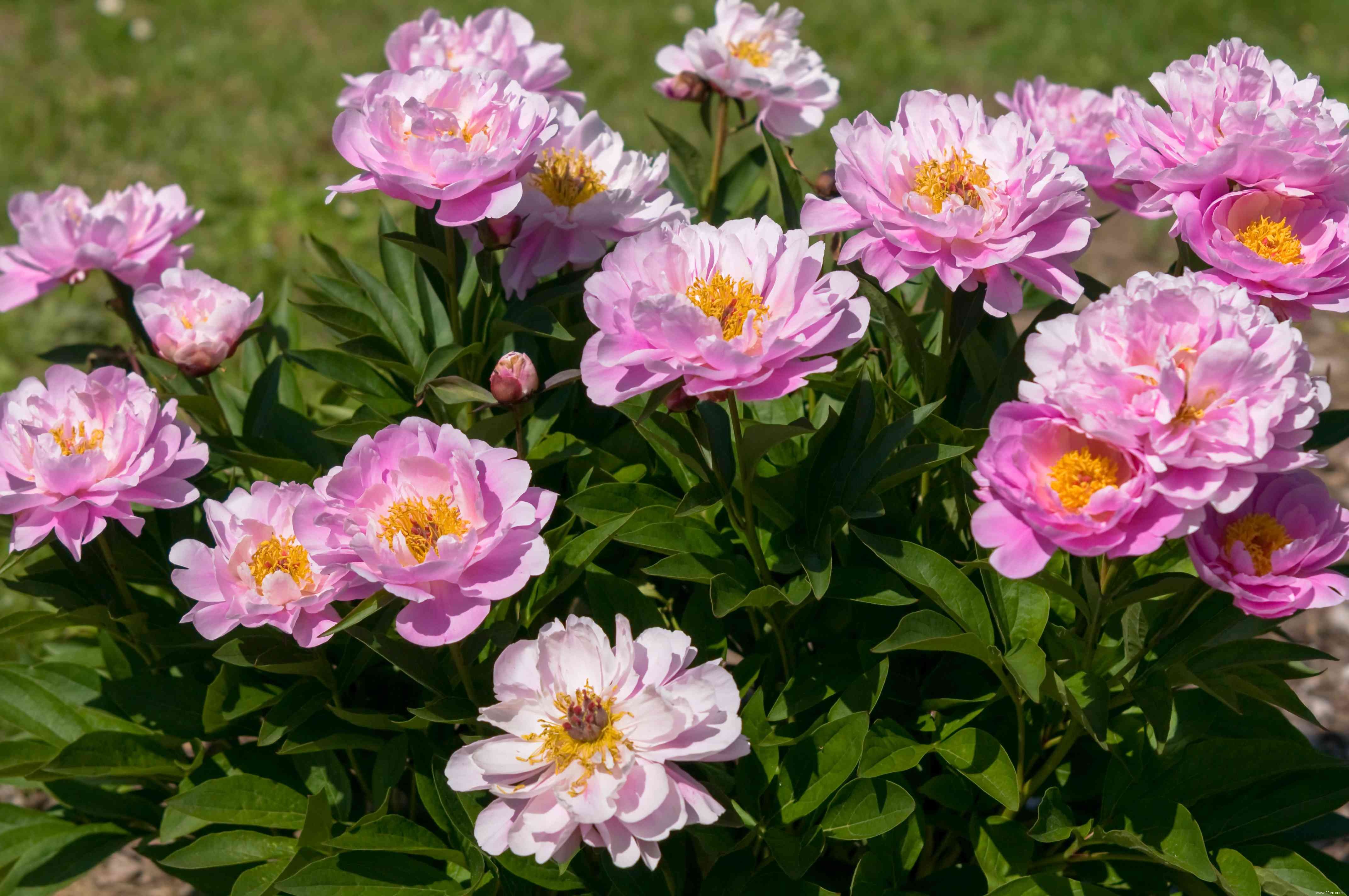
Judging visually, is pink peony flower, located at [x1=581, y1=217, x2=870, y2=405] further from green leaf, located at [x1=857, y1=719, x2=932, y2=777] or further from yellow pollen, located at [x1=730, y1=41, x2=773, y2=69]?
yellow pollen, located at [x1=730, y1=41, x2=773, y2=69]

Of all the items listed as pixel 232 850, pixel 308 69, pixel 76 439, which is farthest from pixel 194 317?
pixel 308 69

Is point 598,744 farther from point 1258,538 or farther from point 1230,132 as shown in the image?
point 1230,132

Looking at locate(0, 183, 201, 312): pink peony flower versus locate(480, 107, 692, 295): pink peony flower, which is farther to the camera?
locate(0, 183, 201, 312): pink peony flower

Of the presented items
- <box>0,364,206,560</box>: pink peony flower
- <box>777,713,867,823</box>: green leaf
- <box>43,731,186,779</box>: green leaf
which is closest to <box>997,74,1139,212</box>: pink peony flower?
<box>777,713,867,823</box>: green leaf

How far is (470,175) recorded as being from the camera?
1.34 m

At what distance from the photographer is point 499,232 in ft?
5.14

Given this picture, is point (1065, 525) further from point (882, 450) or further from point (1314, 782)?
point (1314, 782)

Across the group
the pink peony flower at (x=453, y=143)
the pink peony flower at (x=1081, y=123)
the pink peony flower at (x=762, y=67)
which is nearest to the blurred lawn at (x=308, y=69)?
the pink peony flower at (x=762, y=67)

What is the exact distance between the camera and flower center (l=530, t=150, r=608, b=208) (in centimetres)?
160

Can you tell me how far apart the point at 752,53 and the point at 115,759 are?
1.43 m

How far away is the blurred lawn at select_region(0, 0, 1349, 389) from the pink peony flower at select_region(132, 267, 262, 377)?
2.35m

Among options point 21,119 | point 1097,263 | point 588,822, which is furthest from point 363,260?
point 588,822

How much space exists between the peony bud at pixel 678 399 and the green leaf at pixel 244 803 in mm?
762

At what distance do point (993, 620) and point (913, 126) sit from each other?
60cm
